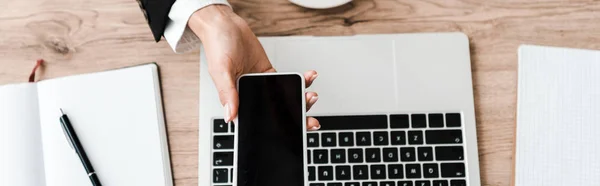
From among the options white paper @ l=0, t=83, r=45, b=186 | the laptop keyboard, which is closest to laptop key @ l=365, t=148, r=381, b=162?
the laptop keyboard

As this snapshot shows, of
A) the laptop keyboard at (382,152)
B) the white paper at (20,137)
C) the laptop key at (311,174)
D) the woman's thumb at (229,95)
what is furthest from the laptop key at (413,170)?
the white paper at (20,137)

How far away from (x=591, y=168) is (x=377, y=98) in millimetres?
245

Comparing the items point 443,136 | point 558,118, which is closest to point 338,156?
point 443,136

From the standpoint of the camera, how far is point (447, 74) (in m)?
0.64

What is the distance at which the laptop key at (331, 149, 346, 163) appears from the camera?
0.62 metres

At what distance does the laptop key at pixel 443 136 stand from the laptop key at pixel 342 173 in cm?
9

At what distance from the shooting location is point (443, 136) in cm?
62

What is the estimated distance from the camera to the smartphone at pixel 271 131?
53cm

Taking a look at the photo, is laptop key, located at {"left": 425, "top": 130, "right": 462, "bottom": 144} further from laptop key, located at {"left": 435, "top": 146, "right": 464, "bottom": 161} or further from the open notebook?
the open notebook

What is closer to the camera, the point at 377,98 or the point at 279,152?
the point at 279,152

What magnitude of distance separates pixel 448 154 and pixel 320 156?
0.14 meters

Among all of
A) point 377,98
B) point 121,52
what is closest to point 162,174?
point 121,52

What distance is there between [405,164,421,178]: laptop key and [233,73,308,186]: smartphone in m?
0.14

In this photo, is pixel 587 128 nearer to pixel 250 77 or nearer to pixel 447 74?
pixel 447 74
